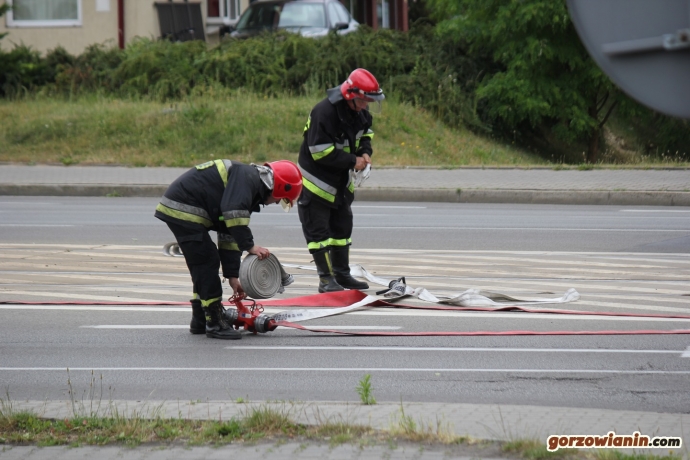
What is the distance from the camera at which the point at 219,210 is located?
7176 mm

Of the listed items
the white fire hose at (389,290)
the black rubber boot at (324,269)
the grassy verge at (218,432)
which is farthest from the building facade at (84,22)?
the grassy verge at (218,432)

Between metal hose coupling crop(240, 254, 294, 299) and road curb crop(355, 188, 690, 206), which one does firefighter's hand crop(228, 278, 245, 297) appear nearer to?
metal hose coupling crop(240, 254, 294, 299)

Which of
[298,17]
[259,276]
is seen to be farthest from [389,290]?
[298,17]

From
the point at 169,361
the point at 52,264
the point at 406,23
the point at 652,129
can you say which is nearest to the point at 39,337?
the point at 169,361

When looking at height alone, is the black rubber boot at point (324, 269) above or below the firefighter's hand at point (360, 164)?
below

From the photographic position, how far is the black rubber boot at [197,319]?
7527 mm

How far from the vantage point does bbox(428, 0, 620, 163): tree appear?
85.8 ft

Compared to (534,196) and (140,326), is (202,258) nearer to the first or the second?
(140,326)

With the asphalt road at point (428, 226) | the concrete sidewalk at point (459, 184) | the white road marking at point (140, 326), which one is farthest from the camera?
the concrete sidewalk at point (459, 184)

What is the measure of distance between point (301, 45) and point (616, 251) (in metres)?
15.5

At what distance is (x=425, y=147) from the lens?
75.9ft

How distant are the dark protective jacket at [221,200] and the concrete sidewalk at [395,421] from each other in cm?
171

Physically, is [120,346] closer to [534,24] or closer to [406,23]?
[534,24]

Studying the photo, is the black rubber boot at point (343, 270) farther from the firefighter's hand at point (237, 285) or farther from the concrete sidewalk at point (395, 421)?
the concrete sidewalk at point (395, 421)
